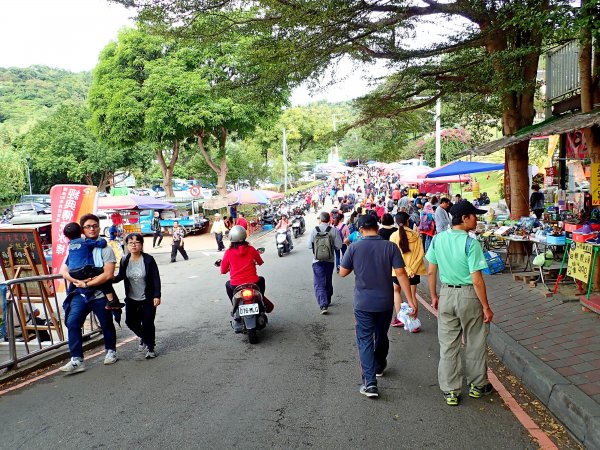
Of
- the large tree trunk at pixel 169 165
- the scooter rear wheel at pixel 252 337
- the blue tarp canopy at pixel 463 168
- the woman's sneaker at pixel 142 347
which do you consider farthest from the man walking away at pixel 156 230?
the scooter rear wheel at pixel 252 337

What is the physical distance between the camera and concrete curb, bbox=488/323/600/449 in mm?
3809

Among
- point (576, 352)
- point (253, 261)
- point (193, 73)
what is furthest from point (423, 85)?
point (193, 73)

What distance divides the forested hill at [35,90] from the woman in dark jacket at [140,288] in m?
61.5

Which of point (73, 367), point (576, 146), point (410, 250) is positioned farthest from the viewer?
point (576, 146)

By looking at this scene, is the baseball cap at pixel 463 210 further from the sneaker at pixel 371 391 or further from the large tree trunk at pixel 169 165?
the large tree trunk at pixel 169 165

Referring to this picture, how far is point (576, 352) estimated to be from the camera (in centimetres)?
545

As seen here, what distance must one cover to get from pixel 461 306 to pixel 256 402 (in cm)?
207

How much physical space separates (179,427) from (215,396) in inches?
28.2

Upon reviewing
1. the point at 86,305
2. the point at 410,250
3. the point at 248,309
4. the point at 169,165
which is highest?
the point at 169,165

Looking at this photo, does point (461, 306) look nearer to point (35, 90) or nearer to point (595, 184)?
point (595, 184)

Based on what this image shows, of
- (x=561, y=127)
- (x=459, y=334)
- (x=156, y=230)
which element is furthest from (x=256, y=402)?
(x=156, y=230)

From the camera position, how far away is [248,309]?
258 inches

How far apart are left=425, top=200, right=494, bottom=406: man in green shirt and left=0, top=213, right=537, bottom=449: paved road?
0.25 metres

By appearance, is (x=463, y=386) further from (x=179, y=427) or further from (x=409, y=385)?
(x=179, y=427)
